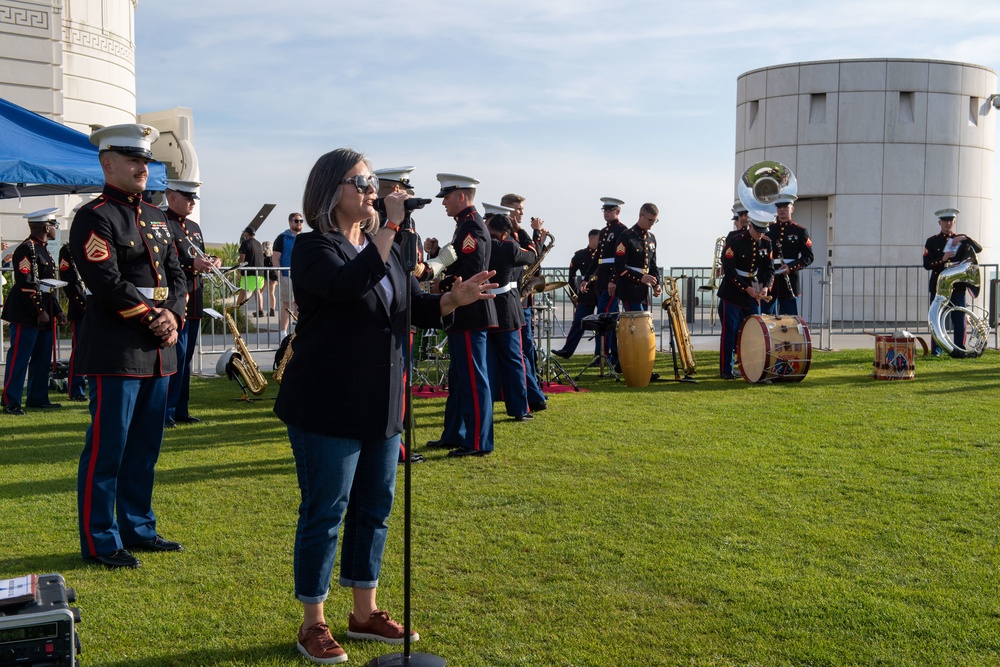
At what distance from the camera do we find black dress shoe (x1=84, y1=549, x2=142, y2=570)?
16.1 feet

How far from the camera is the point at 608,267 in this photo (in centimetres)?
1315

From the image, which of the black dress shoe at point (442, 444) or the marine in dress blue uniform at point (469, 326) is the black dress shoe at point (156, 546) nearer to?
the marine in dress blue uniform at point (469, 326)

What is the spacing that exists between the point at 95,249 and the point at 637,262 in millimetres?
8017

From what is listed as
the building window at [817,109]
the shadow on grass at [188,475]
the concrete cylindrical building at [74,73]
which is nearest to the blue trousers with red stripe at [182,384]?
the shadow on grass at [188,475]

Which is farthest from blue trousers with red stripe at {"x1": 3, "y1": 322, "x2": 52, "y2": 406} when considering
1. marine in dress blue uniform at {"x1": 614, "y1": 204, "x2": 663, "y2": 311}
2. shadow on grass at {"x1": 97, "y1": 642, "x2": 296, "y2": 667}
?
shadow on grass at {"x1": 97, "y1": 642, "x2": 296, "y2": 667}

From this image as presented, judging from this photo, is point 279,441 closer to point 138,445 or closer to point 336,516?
point 138,445

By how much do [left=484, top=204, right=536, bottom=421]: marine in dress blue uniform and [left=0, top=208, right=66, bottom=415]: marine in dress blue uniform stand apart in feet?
14.9

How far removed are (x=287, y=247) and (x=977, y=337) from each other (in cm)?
1076

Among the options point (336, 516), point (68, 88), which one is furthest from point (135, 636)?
point (68, 88)

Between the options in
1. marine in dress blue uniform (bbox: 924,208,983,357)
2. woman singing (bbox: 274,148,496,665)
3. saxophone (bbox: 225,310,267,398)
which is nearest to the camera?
woman singing (bbox: 274,148,496,665)

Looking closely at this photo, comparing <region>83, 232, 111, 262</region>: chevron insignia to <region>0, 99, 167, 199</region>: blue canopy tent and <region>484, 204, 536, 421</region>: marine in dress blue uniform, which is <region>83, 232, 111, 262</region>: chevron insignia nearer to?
<region>484, 204, 536, 421</region>: marine in dress blue uniform

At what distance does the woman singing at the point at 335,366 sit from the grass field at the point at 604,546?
4.4 inches

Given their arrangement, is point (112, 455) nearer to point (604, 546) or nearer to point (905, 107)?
point (604, 546)

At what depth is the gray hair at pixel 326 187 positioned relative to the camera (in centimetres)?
363
